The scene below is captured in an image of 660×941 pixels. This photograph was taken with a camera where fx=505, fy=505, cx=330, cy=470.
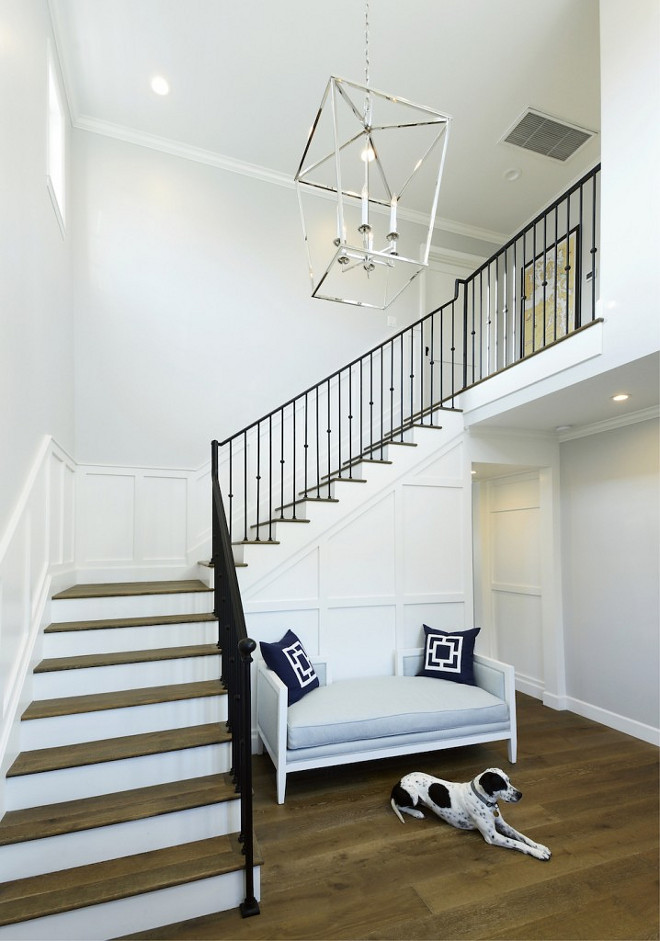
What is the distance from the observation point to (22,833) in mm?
1971

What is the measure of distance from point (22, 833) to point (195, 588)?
1629mm

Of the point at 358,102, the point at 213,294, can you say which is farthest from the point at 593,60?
the point at 213,294

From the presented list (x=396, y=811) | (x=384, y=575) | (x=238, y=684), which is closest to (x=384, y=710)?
(x=396, y=811)

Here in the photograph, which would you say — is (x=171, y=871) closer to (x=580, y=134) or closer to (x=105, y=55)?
(x=105, y=55)

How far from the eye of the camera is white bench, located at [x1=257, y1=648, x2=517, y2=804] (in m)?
3.04

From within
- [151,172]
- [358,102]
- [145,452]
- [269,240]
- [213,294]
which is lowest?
[145,452]

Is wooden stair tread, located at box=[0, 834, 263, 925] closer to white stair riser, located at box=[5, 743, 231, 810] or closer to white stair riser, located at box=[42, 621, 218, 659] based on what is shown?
white stair riser, located at box=[5, 743, 231, 810]

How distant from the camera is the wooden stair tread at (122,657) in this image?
2602 mm

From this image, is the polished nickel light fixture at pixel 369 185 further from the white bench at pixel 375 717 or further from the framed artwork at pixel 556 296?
the white bench at pixel 375 717

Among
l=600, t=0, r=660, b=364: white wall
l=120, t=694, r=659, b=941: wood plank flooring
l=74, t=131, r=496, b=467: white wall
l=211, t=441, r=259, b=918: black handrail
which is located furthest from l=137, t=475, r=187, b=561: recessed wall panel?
l=600, t=0, r=660, b=364: white wall

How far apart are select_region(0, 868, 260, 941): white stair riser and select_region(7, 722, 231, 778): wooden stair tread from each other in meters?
0.52

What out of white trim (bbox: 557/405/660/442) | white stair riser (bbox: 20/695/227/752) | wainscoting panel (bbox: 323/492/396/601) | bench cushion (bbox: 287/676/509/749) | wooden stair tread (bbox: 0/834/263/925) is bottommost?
wooden stair tread (bbox: 0/834/263/925)

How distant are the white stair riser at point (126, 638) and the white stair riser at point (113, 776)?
73 cm

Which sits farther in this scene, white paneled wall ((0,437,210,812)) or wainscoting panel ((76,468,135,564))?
wainscoting panel ((76,468,135,564))
